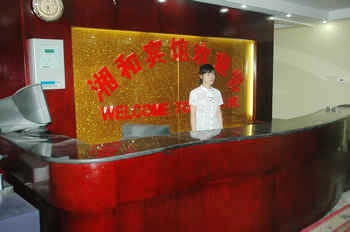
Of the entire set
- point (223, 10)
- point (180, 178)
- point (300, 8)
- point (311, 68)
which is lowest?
point (180, 178)

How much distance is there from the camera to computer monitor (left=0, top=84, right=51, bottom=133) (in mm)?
2375

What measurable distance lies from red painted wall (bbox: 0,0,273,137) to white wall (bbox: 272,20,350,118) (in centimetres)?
170

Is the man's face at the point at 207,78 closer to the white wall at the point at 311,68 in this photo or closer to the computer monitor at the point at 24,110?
the computer monitor at the point at 24,110

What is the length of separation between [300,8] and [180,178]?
15.4ft

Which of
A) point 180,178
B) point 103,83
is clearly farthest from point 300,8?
point 180,178

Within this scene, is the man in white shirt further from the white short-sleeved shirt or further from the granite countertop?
the granite countertop

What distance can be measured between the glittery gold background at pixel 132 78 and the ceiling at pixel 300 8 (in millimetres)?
608

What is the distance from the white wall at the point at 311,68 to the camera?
6.25 m

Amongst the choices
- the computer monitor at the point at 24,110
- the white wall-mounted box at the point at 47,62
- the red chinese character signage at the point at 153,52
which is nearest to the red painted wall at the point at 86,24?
the white wall-mounted box at the point at 47,62

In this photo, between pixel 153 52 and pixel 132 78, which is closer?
pixel 132 78

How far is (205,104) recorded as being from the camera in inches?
128

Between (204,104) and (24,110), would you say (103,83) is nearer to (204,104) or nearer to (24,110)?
(204,104)

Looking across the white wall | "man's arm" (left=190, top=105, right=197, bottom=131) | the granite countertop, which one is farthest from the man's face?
the white wall

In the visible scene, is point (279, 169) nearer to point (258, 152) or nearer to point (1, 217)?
point (258, 152)
